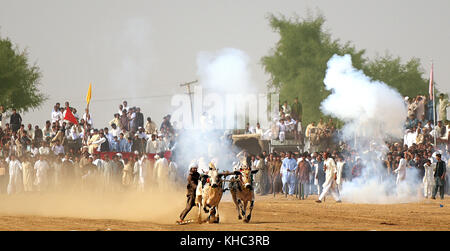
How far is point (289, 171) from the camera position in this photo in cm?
3178

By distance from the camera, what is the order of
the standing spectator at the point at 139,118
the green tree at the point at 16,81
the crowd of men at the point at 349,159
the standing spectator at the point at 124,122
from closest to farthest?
the crowd of men at the point at 349,159 < the standing spectator at the point at 139,118 < the standing spectator at the point at 124,122 < the green tree at the point at 16,81

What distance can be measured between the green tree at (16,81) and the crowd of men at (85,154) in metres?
15.3

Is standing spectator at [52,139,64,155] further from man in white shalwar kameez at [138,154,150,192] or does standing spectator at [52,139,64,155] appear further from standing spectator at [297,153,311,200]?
standing spectator at [297,153,311,200]

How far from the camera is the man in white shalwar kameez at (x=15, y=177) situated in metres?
33.9

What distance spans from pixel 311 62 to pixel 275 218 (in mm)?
38899

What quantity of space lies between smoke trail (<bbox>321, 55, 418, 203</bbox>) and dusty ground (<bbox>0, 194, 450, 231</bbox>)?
1639mm

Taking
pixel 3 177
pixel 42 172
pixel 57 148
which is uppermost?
pixel 57 148

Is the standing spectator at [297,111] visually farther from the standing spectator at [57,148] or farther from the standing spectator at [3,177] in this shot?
the standing spectator at [3,177]

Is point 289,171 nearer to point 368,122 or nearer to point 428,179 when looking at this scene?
point 368,122

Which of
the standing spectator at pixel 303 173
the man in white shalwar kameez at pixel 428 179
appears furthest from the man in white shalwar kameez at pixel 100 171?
the man in white shalwar kameez at pixel 428 179

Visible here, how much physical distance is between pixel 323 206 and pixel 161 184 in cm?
823

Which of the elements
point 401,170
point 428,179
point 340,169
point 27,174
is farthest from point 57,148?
point 428,179
